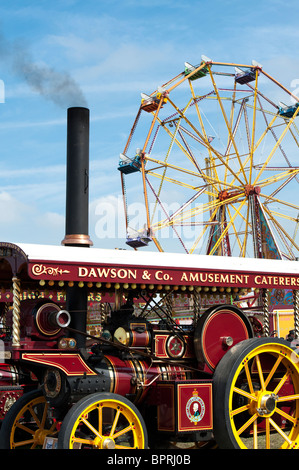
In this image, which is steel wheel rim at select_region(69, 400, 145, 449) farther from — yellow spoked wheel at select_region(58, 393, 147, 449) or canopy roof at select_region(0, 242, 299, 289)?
canopy roof at select_region(0, 242, 299, 289)

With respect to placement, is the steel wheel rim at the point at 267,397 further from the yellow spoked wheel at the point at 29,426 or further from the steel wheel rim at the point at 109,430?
the yellow spoked wheel at the point at 29,426

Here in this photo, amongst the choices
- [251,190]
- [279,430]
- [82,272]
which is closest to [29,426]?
[82,272]

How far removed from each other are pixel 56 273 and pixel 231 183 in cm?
2203

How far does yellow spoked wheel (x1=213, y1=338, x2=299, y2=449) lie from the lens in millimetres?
6770

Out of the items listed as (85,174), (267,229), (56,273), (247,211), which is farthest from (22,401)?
(247,211)

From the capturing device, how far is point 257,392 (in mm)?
7137

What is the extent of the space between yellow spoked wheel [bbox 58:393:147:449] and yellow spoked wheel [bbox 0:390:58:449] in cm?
80

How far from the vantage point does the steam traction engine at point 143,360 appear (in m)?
6.20

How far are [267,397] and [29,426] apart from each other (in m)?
2.92

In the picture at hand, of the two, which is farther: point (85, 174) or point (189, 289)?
point (85, 174)

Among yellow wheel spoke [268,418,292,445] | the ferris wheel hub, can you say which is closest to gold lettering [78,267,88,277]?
yellow wheel spoke [268,418,292,445]

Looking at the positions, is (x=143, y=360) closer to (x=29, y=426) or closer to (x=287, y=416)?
(x=287, y=416)
